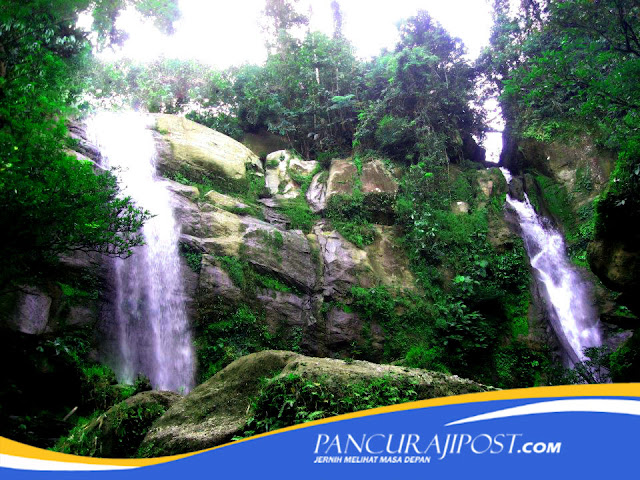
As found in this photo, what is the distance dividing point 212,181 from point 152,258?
14.7 feet

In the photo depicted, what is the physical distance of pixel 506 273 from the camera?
42.4 feet

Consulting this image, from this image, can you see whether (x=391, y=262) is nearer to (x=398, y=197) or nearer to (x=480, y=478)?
(x=398, y=197)

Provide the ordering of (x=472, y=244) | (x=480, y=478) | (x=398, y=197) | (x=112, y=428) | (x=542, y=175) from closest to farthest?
(x=480, y=478) < (x=112, y=428) < (x=472, y=244) < (x=398, y=197) < (x=542, y=175)

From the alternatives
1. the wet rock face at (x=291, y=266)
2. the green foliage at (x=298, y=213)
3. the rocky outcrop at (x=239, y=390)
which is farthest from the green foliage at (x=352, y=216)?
the rocky outcrop at (x=239, y=390)

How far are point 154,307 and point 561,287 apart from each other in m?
12.7

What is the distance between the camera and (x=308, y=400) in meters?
4.05

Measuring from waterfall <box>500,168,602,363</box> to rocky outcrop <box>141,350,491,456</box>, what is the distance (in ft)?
29.8

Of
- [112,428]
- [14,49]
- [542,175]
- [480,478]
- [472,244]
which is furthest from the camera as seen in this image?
[542,175]

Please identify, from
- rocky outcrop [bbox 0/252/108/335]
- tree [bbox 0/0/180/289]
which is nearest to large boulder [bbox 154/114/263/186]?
tree [bbox 0/0/180/289]

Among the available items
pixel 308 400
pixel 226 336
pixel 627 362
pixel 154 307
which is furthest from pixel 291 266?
pixel 308 400

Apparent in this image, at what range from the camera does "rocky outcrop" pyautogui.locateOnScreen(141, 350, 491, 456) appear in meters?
4.24

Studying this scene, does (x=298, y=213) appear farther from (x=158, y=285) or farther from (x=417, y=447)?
(x=417, y=447)

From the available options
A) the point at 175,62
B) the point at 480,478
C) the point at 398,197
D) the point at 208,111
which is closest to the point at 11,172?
the point at 480,478

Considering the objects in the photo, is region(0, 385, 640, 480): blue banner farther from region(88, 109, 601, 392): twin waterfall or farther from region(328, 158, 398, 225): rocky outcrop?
region(328, 158, 398, 225): rocky outcrop
